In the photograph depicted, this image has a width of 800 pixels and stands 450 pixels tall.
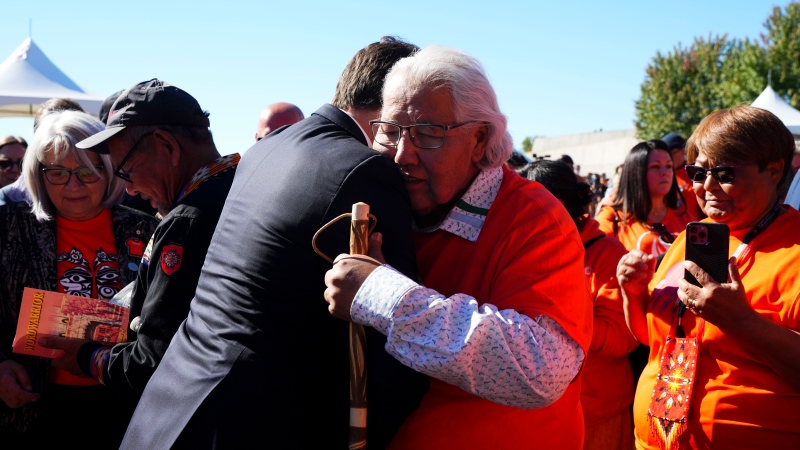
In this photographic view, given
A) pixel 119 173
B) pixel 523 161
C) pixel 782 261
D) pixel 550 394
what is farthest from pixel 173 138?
pixel 523 161

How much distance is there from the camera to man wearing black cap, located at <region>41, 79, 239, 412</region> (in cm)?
249

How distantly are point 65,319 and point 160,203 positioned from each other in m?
0.61

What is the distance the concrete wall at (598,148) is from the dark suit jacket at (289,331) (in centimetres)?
3812

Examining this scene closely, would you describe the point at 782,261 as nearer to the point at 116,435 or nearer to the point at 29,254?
the point at 116,435

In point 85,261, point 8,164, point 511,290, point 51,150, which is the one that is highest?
point 511,290

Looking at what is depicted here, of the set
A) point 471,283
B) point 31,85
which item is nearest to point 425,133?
point 471,283

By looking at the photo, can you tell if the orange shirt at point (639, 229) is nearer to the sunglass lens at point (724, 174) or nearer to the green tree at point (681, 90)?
the sunglass lens at point (724, 174)

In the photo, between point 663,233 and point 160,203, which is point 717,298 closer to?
point 160,203

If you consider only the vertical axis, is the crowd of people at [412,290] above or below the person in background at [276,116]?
above

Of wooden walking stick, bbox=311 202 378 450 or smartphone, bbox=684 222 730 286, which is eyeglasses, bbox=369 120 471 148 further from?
smartphone, bbox=684 222 730 286

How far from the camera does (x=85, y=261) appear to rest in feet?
12.0

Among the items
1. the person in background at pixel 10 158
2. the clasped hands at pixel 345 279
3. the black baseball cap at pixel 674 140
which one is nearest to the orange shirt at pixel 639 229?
the black baseball cap at pixel 674 140

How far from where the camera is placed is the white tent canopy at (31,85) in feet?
30.7

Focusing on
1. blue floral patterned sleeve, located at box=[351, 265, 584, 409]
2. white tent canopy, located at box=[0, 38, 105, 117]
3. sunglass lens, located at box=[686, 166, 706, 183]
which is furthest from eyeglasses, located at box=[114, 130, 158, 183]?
white tent canopy, located at box=[0, 38, 105, 117]
